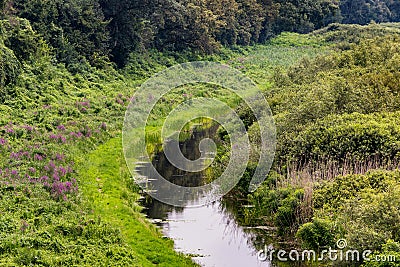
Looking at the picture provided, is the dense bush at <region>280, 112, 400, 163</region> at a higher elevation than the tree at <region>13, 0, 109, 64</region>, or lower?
lower

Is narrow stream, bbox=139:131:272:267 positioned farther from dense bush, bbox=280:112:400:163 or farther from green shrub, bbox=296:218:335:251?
dense bush, bbox=280:112:400:163

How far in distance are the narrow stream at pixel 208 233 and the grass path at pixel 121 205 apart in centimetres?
65

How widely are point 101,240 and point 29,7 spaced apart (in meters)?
27.1

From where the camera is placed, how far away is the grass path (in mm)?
18359

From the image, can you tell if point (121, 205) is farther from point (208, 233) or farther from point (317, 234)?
point (317, 234)

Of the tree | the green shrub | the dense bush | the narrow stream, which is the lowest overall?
the narrow stream

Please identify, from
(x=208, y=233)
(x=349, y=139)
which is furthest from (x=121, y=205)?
(x=349, y=139)

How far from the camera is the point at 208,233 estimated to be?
21484 millimetres

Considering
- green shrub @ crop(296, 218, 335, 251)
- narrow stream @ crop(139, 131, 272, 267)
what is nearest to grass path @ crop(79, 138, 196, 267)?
narrow stream @ crop(139, 131, 272, 267)

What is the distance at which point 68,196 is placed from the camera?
2042 cm

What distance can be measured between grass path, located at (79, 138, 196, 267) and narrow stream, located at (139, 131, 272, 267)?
0.65 meters

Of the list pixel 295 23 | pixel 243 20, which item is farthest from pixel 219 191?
pixel 295 23

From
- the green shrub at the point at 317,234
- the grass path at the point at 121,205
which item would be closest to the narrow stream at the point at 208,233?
the grass path at the point at 121,205

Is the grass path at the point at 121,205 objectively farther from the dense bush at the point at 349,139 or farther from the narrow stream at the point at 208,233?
the dense bush at the point at 349,139
